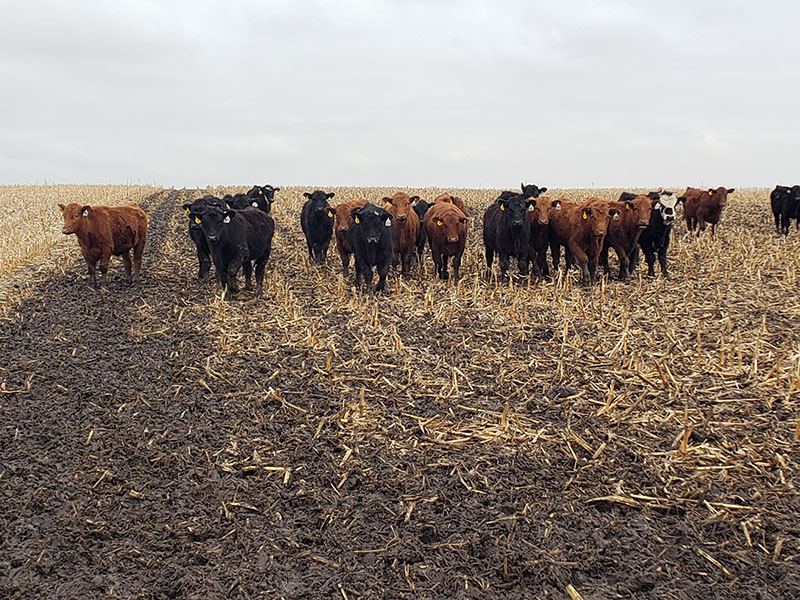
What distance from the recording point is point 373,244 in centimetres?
1189

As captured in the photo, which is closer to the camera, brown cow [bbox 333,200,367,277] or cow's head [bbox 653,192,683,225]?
cow's head [bbox 653,192,683,225]

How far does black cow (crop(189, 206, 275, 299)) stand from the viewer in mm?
11430

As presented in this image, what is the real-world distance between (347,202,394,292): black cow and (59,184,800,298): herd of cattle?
0.7 inches

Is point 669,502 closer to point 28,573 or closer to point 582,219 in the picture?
point 28,573

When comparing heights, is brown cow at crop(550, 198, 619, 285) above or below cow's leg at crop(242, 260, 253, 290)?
above

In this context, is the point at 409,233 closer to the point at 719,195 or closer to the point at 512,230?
the point at 512,230

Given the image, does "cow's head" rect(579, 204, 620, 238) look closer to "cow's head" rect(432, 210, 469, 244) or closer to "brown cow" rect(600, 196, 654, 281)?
"brown cow" rect(600, 196, 654, 281)

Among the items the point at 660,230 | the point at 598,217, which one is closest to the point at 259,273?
the point at 598,217

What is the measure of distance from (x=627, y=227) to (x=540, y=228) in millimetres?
1678

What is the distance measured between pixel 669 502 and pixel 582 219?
8424 mm

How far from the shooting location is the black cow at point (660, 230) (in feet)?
43.7

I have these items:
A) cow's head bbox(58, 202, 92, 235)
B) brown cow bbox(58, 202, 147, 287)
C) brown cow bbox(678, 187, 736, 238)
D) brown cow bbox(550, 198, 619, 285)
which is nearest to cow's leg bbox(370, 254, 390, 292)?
brown cow bbox(550, 198, 619, 285)

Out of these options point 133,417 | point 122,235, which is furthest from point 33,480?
point 122,235

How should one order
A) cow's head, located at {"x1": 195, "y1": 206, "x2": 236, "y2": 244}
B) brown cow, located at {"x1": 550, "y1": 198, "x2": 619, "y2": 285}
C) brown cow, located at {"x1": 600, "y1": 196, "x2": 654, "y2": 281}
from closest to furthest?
cow's head, located at {"x1": 195, "y1": 206, "x2": 236, "y2": 244} → brown cow, located at {"x1": 550, "y1": 198, "x2": 619, "y2": 285} → brown cow, located at {"x1": 600, "y1": 196, "x2": 654, "y2": 281}
